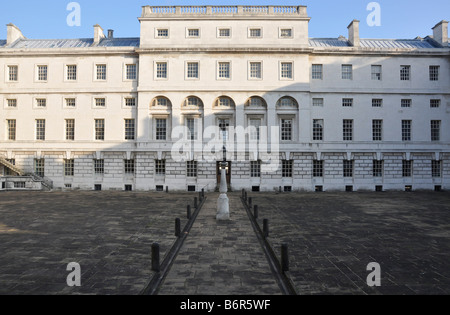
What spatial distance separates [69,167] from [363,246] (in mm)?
29673

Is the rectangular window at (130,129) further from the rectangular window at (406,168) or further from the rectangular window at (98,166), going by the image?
the rectangular window at (406,168)

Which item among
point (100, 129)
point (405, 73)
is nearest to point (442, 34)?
point (405, 73)

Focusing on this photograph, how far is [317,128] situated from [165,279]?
25.5m

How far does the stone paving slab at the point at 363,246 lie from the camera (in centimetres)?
665

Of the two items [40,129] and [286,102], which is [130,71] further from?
[286,102]

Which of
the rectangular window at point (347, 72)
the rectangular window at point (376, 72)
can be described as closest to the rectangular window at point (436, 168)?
the rectangular window at point (376, 72)

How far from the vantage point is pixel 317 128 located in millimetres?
28844

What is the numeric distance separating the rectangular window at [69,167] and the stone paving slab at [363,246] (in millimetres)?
22560

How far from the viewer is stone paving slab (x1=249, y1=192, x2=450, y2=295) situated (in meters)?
6.65

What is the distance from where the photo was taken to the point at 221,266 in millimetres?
7805

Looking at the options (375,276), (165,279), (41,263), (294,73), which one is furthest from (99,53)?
(375,276)

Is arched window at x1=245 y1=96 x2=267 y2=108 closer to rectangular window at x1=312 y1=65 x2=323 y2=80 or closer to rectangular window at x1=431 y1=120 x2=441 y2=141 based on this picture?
rectangular window at x1=312 y1=65 x2=323 y2=80
